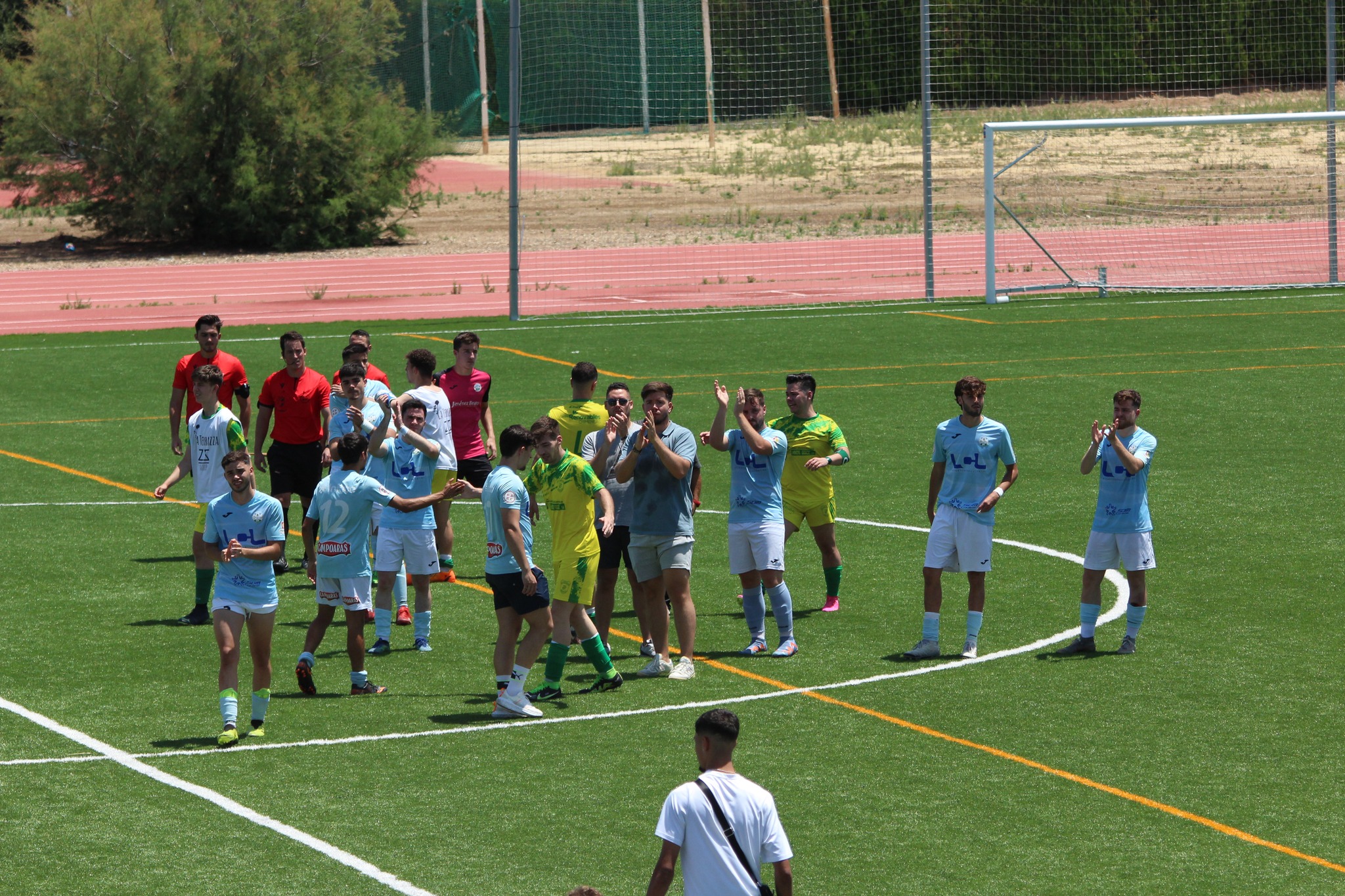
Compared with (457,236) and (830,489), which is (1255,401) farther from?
(457,236)

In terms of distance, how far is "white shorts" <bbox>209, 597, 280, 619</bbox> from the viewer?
10.9m

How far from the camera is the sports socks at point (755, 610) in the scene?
43.1ft

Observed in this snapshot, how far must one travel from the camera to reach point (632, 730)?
11.2m

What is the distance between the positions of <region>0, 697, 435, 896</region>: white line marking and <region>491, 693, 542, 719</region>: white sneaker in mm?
2094

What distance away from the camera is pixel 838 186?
6022cm

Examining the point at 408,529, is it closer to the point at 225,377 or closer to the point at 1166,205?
the point at 225,377

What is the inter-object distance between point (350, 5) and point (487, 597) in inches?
1509

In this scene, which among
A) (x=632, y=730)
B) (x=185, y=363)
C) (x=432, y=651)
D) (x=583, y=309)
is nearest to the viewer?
(x=632, y=730)

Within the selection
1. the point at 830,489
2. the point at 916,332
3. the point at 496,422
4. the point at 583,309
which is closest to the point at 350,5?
the point at 583,309

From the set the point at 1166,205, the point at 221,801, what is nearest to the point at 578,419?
the point at 221,801

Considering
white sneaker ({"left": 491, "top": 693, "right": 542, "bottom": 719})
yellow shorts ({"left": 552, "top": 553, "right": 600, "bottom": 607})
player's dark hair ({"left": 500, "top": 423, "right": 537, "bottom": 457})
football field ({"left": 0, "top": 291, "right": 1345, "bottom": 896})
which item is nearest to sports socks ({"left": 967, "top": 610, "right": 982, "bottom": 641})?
football field ({"left": 0, "top": 291, "right": 1345, "bottom": 896})

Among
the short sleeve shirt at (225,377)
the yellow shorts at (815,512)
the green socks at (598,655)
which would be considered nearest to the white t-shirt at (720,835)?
the green socks at (598,655)

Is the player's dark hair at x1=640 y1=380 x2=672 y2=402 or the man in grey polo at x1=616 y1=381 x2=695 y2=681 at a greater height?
the player's dark hair at x1=640 y1=380 x2=672 y2=402

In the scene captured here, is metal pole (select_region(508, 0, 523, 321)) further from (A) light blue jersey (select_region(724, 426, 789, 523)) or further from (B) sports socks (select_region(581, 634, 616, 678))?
(B) sports socks (select_region(581, 634, 616, 678))
